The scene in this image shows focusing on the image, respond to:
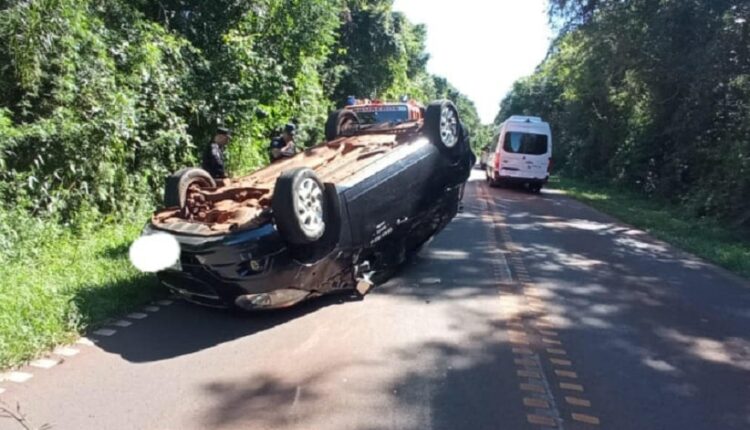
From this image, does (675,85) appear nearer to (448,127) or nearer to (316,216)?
(448,127)

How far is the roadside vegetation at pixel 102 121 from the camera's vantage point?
530 centimetres

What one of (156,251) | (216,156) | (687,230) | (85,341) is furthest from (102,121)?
(687,230)

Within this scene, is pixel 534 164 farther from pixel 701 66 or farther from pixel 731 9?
pixel 731 9

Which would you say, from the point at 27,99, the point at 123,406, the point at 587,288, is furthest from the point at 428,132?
the point at 27,99

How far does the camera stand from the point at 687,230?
1112 cm

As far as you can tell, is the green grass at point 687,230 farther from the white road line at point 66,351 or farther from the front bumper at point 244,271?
the white road line at point 66,351

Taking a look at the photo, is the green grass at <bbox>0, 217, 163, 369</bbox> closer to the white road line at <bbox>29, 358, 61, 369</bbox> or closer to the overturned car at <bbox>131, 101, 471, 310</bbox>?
the white road line at <bbox>29, 358, 61, 369</bbox>

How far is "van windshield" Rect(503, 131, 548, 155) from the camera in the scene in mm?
18000

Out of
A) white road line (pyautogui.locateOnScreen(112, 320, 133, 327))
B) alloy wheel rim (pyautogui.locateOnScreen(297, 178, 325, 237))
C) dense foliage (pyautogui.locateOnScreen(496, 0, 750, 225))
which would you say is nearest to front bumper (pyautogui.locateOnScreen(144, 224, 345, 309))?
alloy wheel rim (pyautogui.locateOnScreen(297, 178, 325, 237))

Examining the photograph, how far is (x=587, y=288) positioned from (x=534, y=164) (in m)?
12.4

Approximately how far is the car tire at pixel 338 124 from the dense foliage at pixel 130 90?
2.50 m

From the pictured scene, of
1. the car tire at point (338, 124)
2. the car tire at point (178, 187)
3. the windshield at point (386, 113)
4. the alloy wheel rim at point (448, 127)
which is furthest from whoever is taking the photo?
the windshield at point (386, 113)

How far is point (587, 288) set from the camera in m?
6.20

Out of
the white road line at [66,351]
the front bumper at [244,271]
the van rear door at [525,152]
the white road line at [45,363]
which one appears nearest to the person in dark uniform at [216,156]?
the front bumper at [244,271]
